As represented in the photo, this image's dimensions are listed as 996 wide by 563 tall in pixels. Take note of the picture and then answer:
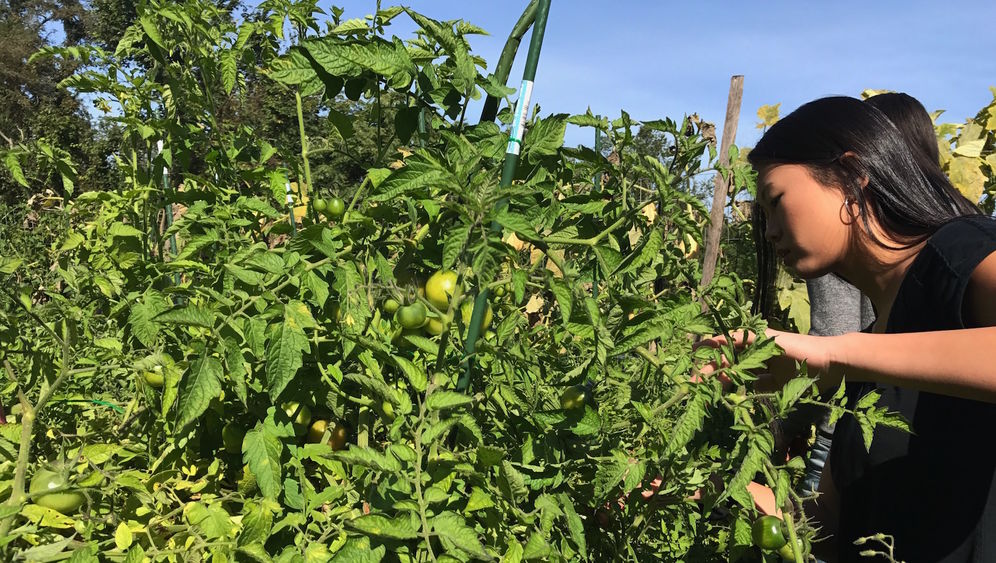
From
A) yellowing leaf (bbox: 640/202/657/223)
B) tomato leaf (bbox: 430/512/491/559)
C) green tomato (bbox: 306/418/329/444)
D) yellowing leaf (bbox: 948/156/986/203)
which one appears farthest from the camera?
yellowing leaf (bbox: 948/156/986/203)

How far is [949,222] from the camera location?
4.35 ft

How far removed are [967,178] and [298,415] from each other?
12.8 feet

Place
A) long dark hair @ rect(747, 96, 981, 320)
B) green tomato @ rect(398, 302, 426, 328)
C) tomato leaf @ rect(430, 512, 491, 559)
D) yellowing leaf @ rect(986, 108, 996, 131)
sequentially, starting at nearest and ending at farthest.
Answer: tomato leaf @ rect(430, 512, 491, 559) < green tomato @ rect(398, 302, 426, 328) < long dark hair @ rect(747, 96, 981, 320) < yellowing leaf @ rect(986, 108, 996, 131)

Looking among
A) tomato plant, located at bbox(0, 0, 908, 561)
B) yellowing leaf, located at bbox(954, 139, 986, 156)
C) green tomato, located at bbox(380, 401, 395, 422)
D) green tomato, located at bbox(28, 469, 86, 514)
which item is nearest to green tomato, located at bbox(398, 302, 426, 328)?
tomato plant, located at bbox(0, 0, 908, 561)

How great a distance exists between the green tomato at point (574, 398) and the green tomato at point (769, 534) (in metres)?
0.29

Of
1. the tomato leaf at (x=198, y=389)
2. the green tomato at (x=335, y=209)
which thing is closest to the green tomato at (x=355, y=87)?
the green tomato at (x=335, y=209)

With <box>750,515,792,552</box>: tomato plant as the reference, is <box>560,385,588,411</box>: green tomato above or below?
above

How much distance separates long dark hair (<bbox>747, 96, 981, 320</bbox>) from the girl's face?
0.09 feet

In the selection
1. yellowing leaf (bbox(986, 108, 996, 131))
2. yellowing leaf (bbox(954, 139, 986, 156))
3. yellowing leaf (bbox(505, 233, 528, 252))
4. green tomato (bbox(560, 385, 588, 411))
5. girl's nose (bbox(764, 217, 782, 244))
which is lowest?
green tomato (bbox(560, 385, 588, 411))

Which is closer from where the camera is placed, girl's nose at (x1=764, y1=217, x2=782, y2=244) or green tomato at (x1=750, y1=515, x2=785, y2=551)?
green tomato at (x1=750, y1=515, x2=785, y2=551)

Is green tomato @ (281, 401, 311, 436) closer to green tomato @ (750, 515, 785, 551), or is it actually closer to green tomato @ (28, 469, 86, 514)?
green tomato @ (28, 469, 86, 514)

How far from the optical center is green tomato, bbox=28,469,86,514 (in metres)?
0.84

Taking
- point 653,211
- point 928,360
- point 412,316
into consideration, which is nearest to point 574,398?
point 412,316

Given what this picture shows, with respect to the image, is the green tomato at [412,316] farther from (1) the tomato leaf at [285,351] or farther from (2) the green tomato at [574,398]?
(2) the green tomato at [574,398]
